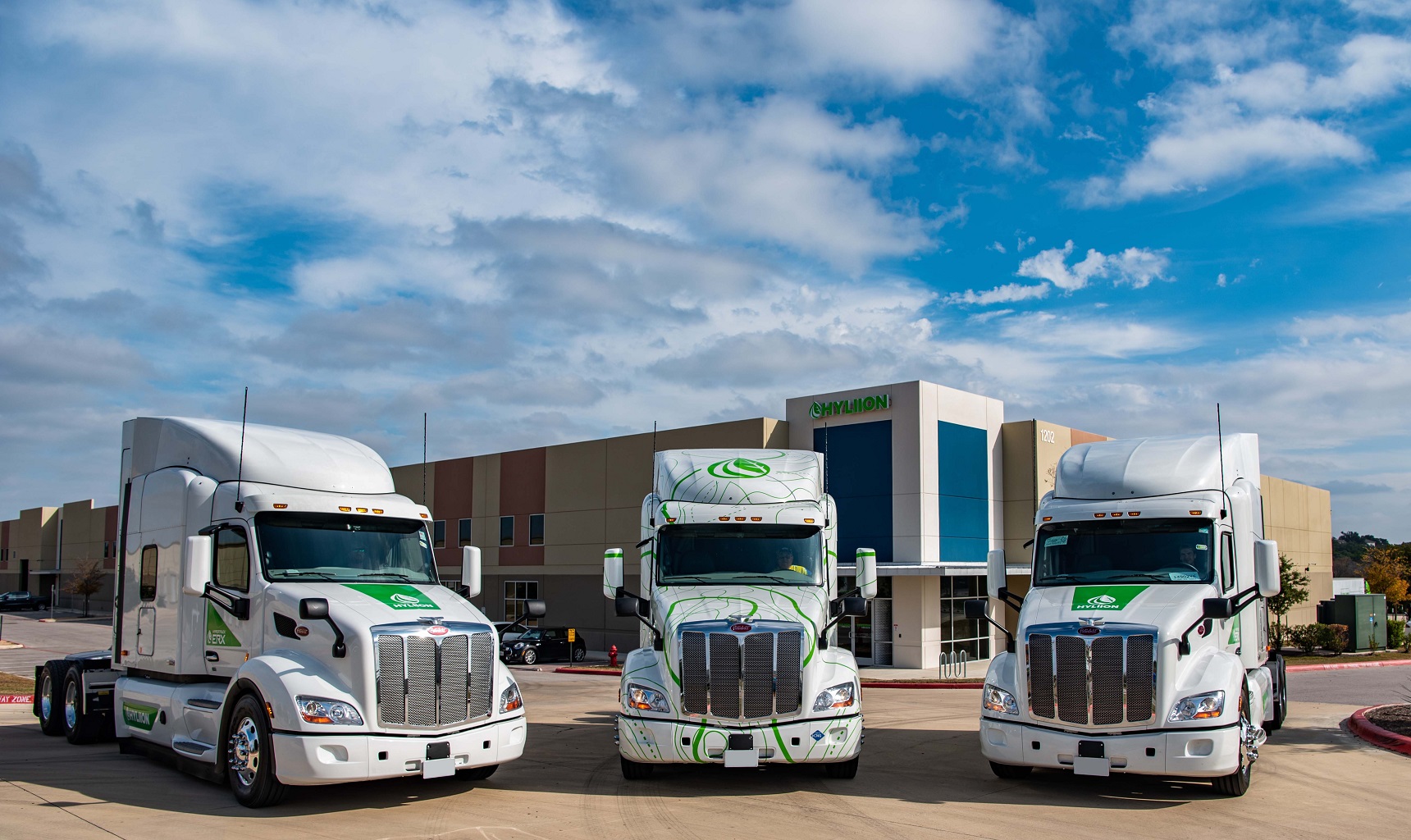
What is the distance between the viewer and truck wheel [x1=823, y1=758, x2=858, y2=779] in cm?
1187

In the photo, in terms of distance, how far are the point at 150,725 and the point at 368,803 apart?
3.61m

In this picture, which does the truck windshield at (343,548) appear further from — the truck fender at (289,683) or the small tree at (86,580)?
the small tree at (86,580)

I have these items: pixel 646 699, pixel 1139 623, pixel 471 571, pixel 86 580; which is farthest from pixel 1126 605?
pixel 86 580

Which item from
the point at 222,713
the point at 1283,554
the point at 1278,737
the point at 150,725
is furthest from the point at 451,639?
the point at 1283,554

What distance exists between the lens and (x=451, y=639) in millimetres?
10734

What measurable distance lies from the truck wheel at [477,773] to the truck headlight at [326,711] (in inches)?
70.0

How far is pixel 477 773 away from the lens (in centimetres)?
1175

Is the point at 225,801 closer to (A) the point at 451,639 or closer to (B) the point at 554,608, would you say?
(A) the point at 451,639

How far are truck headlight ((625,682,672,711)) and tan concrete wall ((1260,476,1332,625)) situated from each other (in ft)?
136

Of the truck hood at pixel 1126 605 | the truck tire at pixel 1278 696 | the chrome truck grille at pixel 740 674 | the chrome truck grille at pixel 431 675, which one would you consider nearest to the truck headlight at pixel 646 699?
the chrome truck grille at pixel 740 674

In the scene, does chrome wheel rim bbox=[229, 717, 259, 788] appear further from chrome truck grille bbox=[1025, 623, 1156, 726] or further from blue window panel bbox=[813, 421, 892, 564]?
blue window panel bbox=[813, 421, 892, 564]

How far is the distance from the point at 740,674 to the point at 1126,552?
4.72 meters

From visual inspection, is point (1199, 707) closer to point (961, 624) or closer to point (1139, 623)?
point (1139, 623)

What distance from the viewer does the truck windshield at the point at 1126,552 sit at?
12.0 meters
